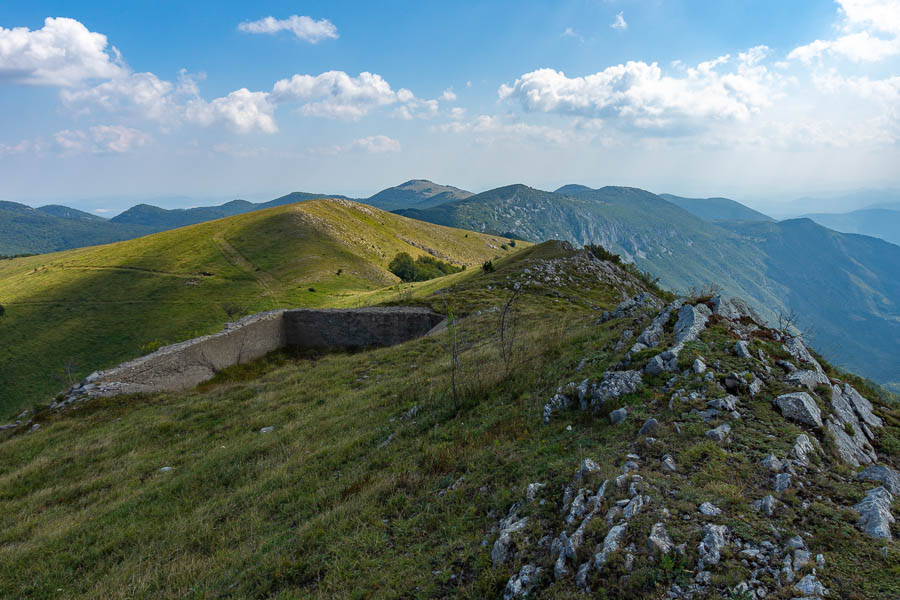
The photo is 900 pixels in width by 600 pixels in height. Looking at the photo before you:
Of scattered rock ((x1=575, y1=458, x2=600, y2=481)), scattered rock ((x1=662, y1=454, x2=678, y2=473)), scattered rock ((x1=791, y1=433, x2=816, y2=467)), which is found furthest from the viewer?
scattered rock ((x1=575, y1=458, x2=600, y2=481))

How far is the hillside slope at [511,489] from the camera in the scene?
349 cm

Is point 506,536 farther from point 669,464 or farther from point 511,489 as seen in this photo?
point 669,464

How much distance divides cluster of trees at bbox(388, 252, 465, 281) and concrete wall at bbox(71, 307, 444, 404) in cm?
4954

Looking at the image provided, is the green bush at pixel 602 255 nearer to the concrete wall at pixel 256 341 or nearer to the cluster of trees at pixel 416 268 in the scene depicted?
the concrete wall at pixel 256 341

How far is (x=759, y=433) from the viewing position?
4906mm

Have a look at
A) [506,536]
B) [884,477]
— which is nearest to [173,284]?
[506,536]

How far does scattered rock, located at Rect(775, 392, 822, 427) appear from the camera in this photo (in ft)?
16.8

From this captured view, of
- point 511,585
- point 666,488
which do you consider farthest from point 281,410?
point 666,488

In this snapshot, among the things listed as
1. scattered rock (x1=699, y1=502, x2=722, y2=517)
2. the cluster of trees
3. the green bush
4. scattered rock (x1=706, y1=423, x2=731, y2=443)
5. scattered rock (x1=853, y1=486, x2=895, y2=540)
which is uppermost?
the green bush

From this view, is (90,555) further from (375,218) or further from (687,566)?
(375,218)

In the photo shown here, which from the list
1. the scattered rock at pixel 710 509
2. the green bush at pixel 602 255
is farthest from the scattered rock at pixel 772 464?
the green bush at pixel 602 255

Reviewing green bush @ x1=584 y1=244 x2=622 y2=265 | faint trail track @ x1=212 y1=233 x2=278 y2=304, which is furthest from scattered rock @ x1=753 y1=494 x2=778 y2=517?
faint trail track @ x1=212 y1=233 x2=278 y2=304

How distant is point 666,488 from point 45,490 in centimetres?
1278

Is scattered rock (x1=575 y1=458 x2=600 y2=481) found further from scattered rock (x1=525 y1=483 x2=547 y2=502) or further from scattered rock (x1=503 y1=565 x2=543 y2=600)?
scattered rock (x1=503 y1=565 x2=543 y2=600)
